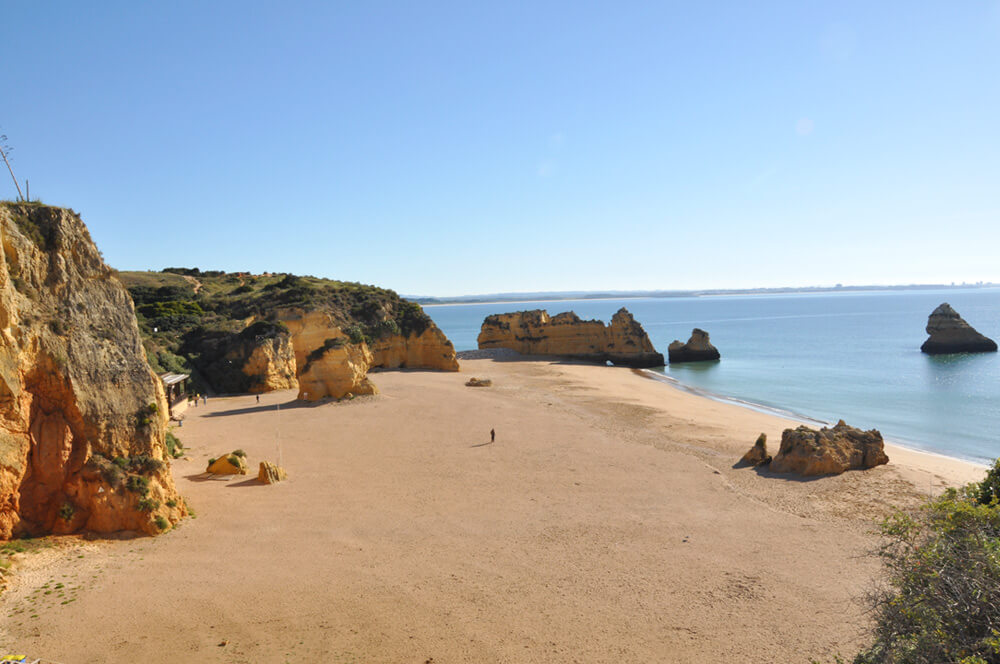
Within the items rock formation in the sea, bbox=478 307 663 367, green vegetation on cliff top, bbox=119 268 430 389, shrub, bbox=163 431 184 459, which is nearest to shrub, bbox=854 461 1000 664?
shrub, bbox=163 431 184 459

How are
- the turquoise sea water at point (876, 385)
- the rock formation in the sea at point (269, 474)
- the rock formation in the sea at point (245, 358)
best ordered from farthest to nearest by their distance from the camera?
the rock formation in the sea at point (245, 358), the turquoise sea water at point (876, 385), the rock formation in the sea at point (269, 474)

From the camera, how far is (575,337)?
6197 centimetres

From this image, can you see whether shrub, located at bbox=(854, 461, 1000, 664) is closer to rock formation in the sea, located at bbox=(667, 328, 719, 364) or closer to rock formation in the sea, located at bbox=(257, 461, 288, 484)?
rock formation in the sea, located at bbox=(257, 461, 288, 484)

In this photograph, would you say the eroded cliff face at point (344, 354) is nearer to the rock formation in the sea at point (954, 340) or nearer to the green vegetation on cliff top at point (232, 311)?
the green vegetation on cliff top at point (232, 311)

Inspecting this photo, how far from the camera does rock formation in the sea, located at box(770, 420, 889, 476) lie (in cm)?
1920

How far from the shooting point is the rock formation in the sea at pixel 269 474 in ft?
55.7

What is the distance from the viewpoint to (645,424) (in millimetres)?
27859

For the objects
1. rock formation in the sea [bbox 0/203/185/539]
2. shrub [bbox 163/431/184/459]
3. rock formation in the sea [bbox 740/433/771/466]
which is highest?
rock formation in the sea [bbox 0/203/185/539]

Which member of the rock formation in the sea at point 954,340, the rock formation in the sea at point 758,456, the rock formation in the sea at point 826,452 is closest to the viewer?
the rock formation in the sea at point 826,452

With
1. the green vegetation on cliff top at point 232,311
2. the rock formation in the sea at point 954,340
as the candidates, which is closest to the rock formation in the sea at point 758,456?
the green vegetation on cliff top at point 232,311

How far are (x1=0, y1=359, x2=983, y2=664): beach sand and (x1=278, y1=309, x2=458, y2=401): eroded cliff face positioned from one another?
7.67 metres

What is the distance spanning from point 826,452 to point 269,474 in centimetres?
1917

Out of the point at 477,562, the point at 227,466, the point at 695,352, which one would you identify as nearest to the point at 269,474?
the point at 227,466

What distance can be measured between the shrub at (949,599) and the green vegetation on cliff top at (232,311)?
30.0m
